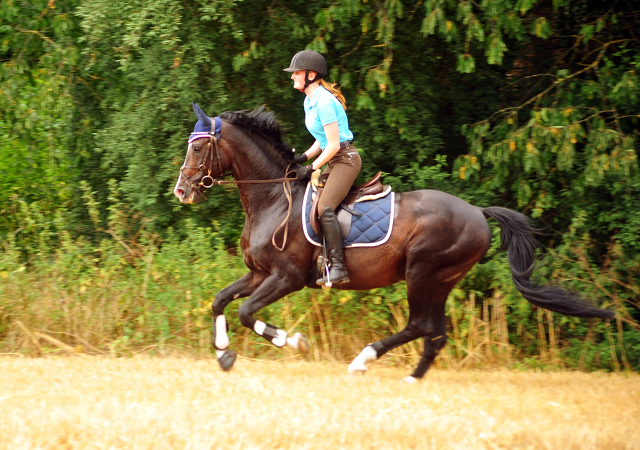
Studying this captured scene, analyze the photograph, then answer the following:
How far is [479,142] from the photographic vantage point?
8727mm

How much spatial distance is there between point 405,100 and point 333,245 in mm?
3495

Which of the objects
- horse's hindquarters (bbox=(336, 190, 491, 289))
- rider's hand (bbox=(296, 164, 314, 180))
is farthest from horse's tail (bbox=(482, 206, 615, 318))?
rider's hand (bbox=(296, 164, 314, 180))

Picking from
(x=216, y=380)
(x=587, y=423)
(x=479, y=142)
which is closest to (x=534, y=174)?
(x=479, y=142)

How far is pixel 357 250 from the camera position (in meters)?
6.46

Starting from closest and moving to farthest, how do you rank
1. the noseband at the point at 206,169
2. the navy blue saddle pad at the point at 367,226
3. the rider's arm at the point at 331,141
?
the rider's arm at the point at 331,141 → the navy blue saddle pad at the point at 367,226 → the noseband at the point at 206,169

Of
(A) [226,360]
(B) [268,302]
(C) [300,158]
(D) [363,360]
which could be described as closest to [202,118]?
(C) [300,158]

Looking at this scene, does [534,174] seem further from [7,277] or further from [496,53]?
[7,277]

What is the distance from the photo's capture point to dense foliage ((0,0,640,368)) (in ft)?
26.9

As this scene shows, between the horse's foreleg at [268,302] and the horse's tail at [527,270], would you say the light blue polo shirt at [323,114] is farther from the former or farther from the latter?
the horse's tail at [527,270]

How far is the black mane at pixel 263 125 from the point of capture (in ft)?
22.4

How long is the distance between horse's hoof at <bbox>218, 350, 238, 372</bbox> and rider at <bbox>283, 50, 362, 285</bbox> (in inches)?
46.3

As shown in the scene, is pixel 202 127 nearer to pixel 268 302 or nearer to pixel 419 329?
pixel 268 302

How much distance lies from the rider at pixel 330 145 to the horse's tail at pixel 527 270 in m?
1.63

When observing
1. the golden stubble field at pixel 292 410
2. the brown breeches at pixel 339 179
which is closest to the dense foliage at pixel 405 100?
the brown breeches at pixel 339 179
